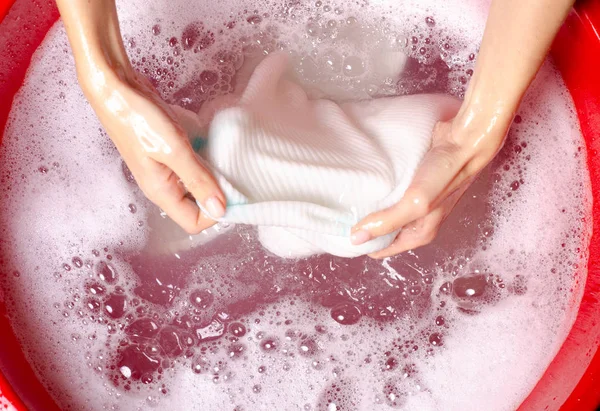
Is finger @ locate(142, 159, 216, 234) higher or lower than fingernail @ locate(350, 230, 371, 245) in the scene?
lower

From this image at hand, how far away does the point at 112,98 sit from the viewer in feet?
2.04

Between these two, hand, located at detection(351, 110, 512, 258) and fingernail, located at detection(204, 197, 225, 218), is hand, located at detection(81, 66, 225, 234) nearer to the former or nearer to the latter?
fingernail, located at detection(204, 197, 225, 218)

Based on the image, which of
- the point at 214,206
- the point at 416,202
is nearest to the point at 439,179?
the point at 416,202

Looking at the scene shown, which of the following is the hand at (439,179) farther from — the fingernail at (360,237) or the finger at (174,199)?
the finger at (174,199)

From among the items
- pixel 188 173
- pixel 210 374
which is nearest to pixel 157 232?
pixel 210 374

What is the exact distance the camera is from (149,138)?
615 millimetres

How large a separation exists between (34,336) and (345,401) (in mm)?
483

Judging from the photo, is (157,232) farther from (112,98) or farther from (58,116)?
(112,98)

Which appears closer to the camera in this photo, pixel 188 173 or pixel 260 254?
pixel 188 173

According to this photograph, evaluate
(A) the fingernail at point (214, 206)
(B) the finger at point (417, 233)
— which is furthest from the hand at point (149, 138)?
(B) the finger at point (417, 233)

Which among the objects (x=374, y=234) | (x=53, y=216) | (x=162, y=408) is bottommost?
(x=162, y=408)

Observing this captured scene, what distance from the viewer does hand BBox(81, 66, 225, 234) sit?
2.01 ft

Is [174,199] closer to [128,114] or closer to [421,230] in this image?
[128,114]

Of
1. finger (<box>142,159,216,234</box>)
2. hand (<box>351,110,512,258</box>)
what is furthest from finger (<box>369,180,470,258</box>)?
finger (<box>142,159,216,234</box>)
